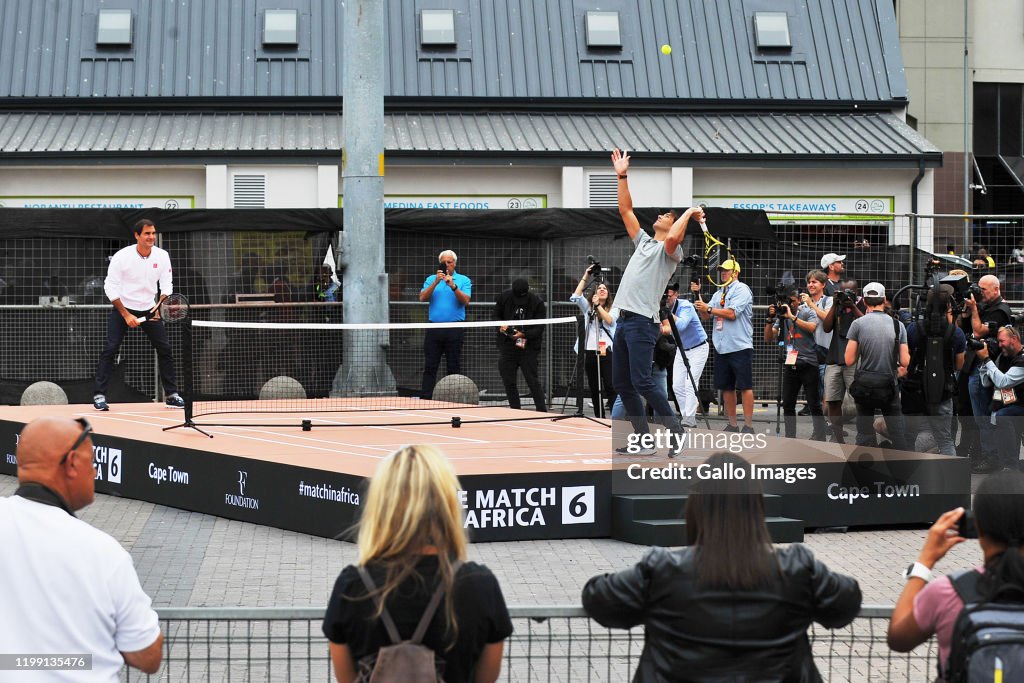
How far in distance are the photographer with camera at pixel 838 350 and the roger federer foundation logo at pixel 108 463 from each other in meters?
6.70

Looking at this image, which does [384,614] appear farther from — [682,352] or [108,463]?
[682,352]

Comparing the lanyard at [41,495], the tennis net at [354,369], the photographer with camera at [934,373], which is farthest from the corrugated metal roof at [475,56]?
the lanyard at [41,495]

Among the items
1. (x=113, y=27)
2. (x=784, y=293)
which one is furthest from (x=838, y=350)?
(x=113, y=27)

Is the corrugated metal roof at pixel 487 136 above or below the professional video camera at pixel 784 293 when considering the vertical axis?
above

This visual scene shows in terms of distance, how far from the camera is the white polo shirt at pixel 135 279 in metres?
13.8

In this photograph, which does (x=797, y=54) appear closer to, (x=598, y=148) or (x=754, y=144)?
(x=754, y=144)

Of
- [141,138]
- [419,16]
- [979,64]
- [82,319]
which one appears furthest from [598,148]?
[979,64]

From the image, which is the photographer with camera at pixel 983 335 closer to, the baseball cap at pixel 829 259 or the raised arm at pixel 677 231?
the baseball cap at pixel 829 259

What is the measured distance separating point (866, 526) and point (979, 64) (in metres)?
26.5

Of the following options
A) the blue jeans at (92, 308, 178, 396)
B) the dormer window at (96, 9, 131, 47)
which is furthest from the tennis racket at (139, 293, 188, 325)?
the dormer window at (96, 9, 131, 47)

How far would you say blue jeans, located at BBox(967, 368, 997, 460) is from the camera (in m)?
13.3

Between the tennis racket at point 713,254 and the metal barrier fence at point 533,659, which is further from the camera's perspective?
the tennis racket at point 713,254

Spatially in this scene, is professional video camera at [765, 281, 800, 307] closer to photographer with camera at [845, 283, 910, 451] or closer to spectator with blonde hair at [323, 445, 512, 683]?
photographer with camera at [845, 283, 910, 451]

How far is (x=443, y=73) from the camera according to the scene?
1032 inches
